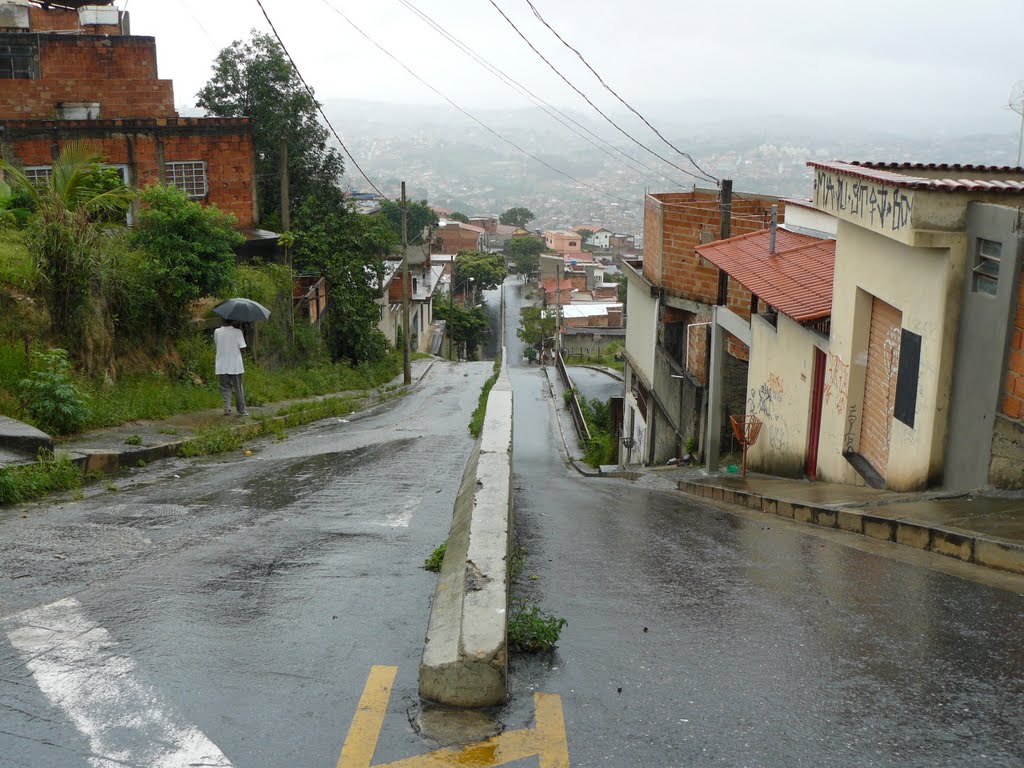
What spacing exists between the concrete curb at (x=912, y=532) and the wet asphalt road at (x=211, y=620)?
10.6 ft

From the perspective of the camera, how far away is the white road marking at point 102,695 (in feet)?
11.8

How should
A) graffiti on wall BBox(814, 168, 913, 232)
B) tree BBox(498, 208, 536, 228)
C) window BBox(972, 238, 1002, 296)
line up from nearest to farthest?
window BBox(972, 238, 1002, 296)
graffiti on wall BBox(814, 168, 913, 232)
tree BBox(498, 208, 536, 228)

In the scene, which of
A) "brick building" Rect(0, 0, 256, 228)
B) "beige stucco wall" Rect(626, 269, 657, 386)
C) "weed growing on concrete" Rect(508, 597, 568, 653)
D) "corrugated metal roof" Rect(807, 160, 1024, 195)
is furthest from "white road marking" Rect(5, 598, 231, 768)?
"brick building" Rect(0, 0, 256, 228)

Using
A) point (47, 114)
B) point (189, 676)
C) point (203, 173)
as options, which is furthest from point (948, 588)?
point (47, 114)

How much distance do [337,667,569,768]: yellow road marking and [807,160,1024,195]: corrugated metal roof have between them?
229 inches

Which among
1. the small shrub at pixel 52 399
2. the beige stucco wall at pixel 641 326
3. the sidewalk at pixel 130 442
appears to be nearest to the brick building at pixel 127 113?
the beige stucco wall at pixel 641 326

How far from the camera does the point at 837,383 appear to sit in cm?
1101

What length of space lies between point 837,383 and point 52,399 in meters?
9.20

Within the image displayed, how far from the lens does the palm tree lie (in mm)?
12586

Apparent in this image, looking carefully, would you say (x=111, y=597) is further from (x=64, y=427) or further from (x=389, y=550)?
(x=64, y=427)

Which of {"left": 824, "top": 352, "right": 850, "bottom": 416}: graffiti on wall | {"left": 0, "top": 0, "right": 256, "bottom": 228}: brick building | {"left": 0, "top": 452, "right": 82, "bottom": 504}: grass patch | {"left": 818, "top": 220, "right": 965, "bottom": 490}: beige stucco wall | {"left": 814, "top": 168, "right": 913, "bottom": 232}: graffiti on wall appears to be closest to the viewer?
{"left": 818, "top": 220, "right": 965, "bottom": 490}: beige stucco wall

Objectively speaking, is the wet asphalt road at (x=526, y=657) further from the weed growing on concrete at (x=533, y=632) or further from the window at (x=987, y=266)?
the window at (x=987, y=266)

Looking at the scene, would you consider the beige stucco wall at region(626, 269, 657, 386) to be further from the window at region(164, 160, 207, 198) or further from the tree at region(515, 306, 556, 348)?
the tree at region(515, 306, 556, 348)

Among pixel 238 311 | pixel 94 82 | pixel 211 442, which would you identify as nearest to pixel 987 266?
pixel 211 442
